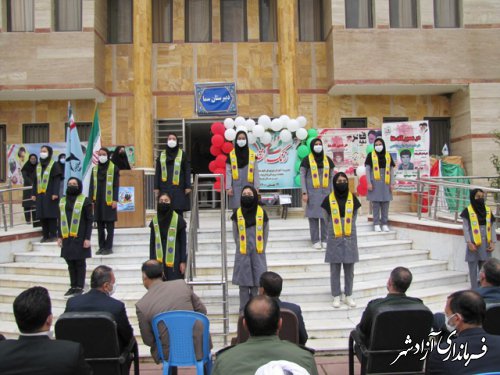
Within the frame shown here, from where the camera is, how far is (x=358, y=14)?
14.0m

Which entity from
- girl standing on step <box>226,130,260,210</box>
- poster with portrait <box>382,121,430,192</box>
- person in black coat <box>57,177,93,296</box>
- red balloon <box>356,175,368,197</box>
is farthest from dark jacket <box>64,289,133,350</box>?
poster with portrait <box>382,121,430,192</box>

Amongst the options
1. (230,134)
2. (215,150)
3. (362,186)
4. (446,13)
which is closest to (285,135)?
(230,134)

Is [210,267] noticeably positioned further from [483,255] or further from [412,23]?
[412,23]

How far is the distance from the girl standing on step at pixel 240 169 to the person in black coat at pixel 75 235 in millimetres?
2482

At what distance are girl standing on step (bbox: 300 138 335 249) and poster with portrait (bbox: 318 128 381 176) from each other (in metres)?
4.92

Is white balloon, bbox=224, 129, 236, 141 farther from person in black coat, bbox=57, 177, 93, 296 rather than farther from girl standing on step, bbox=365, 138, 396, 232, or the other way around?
person in black coat, bbox=57, 177, 93, 296

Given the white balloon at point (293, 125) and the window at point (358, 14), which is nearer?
the white balloon at point (293, 125)

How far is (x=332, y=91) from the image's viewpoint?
45.8 ft

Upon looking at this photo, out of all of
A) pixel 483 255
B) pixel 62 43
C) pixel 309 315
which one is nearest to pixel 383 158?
pixel 483 255

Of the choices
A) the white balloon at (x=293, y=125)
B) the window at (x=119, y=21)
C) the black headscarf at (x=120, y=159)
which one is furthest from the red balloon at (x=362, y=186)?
the window at (x=119, y=21)

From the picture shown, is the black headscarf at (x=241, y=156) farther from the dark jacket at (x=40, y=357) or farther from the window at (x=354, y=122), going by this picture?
the window at (x=354, y=122)

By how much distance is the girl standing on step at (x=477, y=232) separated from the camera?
7359 mm

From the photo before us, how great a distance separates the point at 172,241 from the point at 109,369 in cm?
258

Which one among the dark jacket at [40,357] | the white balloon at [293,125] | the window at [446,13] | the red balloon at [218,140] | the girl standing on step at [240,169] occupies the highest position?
the window at [446,13]
